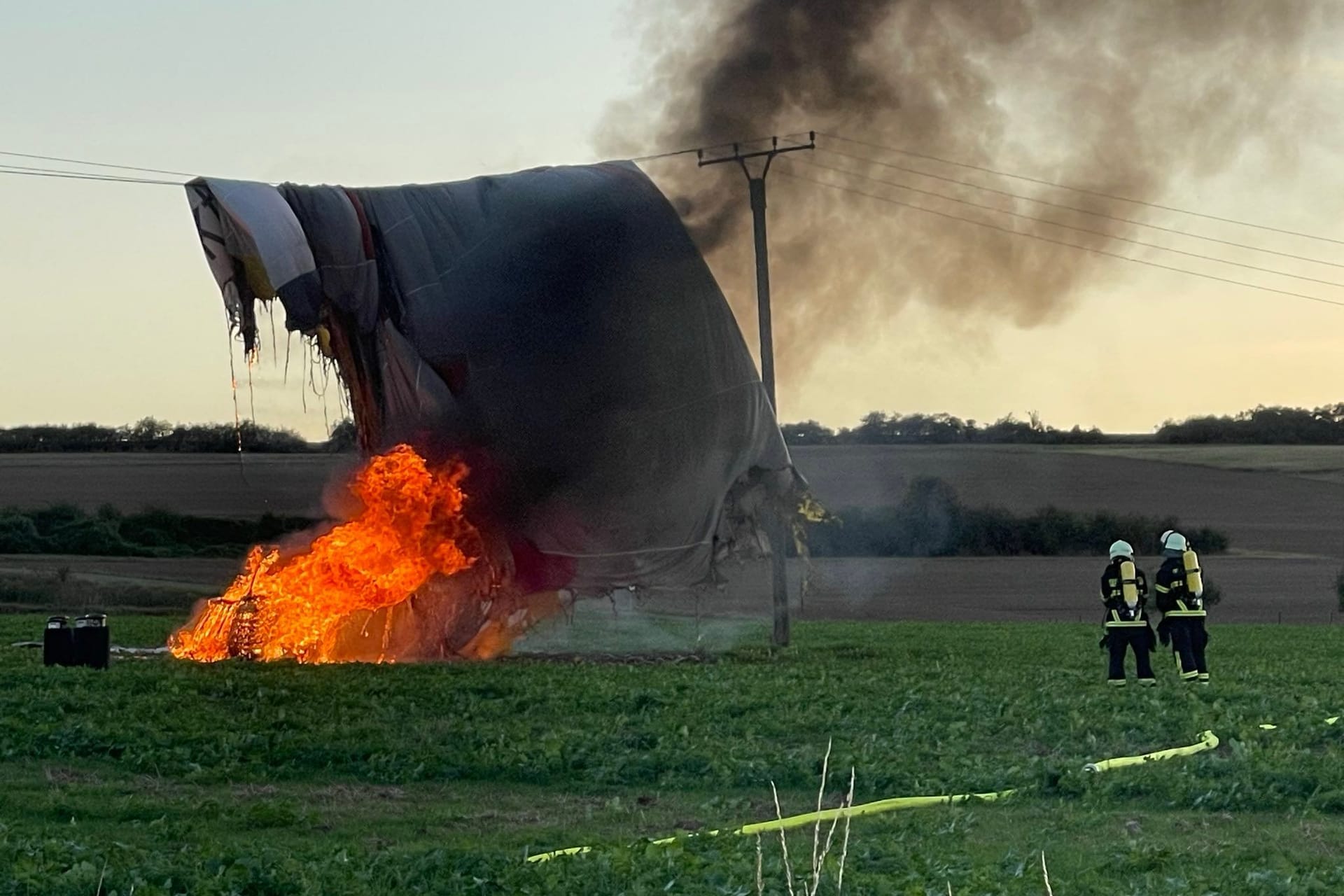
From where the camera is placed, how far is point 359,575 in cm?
2452

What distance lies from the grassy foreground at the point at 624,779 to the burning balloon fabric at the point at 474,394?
275 centimetres

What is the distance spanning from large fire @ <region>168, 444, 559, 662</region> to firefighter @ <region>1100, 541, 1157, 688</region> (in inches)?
350

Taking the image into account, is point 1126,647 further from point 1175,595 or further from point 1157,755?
point 1157,755

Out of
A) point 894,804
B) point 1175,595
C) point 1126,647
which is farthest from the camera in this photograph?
point 1175,595

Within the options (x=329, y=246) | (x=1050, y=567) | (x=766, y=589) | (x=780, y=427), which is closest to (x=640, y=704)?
(x=329, y=246)

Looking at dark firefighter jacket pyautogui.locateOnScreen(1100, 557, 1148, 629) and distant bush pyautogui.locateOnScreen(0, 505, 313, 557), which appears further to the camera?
distant bush pyautogui.locateOnScreen(0, 505, 313, 557)

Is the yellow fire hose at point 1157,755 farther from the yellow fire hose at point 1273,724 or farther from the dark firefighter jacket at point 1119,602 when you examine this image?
the dark firefighter jacket at point 1119,602

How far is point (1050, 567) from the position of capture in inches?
2566

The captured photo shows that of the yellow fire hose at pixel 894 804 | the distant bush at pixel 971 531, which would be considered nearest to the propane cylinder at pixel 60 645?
the yellow fire hose at pixel 894 804

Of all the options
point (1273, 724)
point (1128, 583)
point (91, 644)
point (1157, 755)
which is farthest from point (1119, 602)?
point (91, 644)

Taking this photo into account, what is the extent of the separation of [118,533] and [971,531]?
32.9 metres

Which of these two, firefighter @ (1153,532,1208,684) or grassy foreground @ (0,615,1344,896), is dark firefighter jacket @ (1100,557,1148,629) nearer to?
firefighter @ (1153,532,1208,684)

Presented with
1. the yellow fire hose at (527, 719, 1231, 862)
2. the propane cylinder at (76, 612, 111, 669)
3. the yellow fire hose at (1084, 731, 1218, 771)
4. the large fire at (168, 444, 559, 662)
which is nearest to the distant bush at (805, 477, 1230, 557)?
the large fire at (168, 444, 559, 662)

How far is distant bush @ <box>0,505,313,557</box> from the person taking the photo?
2205 inches
